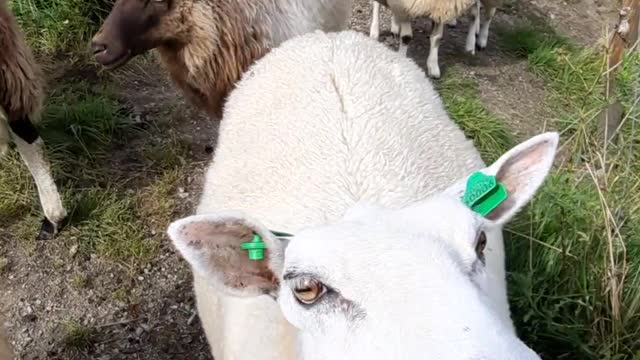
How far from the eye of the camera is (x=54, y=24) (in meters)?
5.77

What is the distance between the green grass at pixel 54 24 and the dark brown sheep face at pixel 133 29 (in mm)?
1743

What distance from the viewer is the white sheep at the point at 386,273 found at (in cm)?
146

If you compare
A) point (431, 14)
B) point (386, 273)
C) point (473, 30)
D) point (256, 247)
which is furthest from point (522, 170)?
point (473, 30)

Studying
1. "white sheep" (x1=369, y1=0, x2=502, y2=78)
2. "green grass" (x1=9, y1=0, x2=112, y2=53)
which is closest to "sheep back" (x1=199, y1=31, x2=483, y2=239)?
"green grass" (x1=9, y1=0, x2=112, y2=53)

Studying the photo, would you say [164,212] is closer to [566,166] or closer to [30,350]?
[30,350]

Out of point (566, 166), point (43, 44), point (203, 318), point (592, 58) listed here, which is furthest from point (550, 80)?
point (203, 318)

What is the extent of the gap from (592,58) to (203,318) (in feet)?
15.7

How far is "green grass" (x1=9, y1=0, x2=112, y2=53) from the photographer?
573cm

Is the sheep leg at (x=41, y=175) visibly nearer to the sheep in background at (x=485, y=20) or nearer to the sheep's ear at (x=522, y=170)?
the sheep's ear at (x=522, y=170)

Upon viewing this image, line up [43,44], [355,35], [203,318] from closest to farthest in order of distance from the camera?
[203,318] → [355,35] → [43,44]

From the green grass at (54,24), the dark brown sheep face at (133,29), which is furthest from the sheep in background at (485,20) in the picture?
the dark brown sheep face at (133,29)

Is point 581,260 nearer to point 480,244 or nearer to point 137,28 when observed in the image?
point 480,244

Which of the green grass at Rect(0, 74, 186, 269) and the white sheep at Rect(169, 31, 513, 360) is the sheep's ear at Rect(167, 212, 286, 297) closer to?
the white sheep at Rect(169, 31, 513, 360)

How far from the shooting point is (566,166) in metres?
3.70
